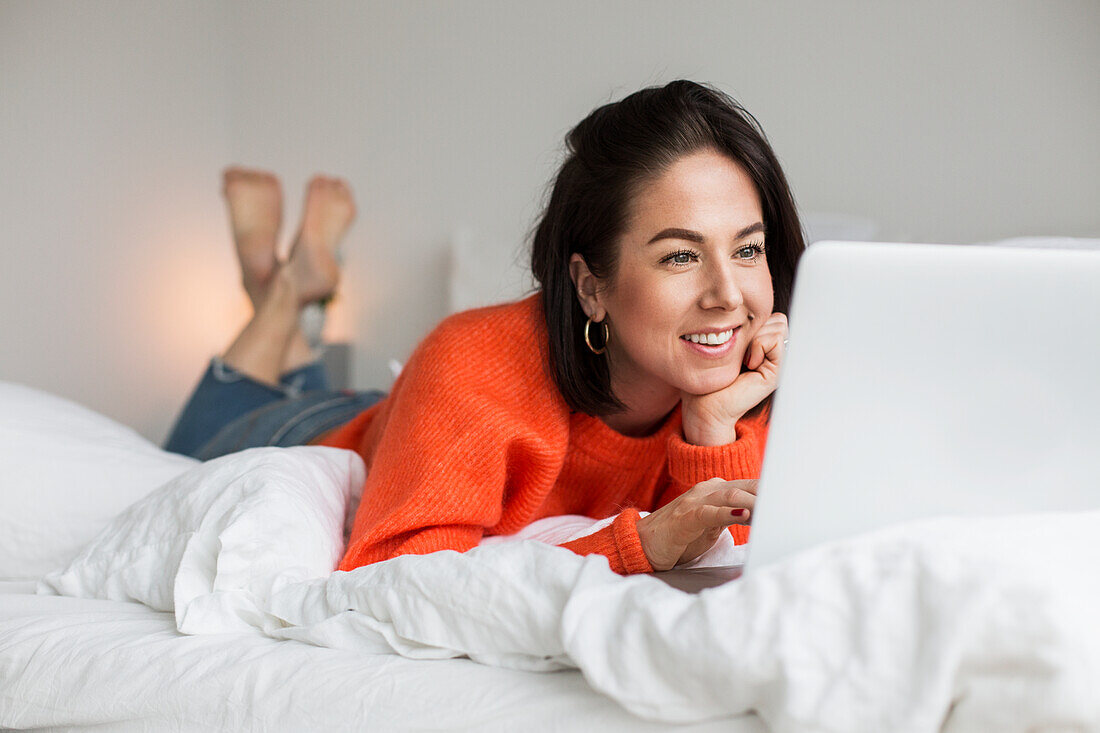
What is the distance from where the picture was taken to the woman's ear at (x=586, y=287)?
1284mm

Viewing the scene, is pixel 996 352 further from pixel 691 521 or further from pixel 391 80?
pixel 391 80

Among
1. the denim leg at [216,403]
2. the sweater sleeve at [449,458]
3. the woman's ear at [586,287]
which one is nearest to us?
the sweater sleeve at [449,458]

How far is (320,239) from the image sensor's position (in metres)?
2.51

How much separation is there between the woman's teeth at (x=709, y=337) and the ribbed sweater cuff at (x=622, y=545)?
0.93 feet

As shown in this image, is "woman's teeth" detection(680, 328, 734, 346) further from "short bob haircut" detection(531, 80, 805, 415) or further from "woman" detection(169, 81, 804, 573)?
"short bob haircut" detection(531, 80, 805, 415)

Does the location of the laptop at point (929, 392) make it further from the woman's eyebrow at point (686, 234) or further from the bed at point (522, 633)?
the woman's eyebrow at point (686, 234)

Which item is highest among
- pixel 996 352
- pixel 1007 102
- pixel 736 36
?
pixel 736 36

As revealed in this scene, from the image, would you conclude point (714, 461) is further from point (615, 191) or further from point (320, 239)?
point (320, 239)

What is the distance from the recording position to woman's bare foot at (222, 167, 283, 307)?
8.02 feet

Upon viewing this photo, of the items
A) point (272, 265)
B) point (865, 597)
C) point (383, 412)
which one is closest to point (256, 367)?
point (272, 265)

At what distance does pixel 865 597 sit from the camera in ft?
1.97

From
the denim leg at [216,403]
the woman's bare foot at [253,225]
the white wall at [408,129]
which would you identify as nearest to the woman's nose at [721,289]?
the white wall at [408,129]

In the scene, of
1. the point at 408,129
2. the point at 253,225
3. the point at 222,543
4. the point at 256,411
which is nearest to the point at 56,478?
the point at 222,543

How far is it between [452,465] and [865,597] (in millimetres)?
608
